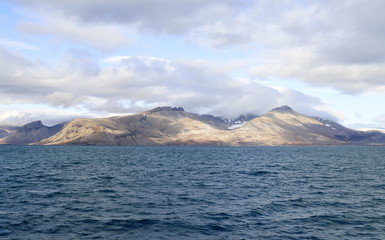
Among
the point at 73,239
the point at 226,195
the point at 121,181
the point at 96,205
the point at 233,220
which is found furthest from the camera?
the point at 121,181

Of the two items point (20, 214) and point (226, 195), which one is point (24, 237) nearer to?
point (20, 214)

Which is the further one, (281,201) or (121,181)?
(121,181)

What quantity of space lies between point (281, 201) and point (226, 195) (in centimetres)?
901

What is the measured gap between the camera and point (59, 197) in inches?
1951

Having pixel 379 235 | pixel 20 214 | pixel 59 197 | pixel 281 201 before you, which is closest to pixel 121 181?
pixel 59 197

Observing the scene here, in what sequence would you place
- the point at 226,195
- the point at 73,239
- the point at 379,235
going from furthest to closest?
the point at 226,195 < the point at 379,235 < the point at 73,239

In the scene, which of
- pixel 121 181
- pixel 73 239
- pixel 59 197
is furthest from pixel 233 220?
pixel 121 181

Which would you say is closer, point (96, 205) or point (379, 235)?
point (379, 235)

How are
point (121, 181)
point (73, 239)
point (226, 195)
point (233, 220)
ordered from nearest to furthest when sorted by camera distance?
point (73, 239)
point (233, 220)
point (226, 195)
point (121, 181)

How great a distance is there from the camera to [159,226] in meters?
34.0

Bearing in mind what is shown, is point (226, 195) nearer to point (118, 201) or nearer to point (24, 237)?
point (118, 201)

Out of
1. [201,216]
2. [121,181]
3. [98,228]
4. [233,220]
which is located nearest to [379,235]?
[233,220]

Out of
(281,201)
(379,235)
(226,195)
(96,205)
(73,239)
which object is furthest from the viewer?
(226,195)

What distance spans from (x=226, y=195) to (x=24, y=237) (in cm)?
3103
